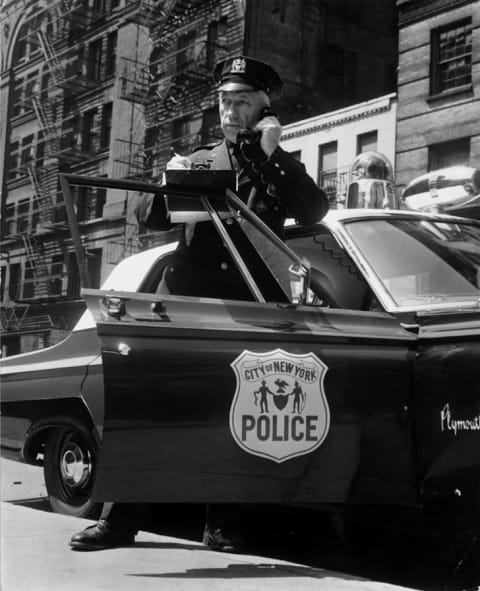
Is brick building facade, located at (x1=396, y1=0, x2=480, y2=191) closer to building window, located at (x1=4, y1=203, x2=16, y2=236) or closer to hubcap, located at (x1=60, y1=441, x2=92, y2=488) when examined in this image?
hubcap, located at (x1=60, y1=441, x2=92, y2=488)

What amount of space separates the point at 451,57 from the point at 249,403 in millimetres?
20238

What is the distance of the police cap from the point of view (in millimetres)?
4371

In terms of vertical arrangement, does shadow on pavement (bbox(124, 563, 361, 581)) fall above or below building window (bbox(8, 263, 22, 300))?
below

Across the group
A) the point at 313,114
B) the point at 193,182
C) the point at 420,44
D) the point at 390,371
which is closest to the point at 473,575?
the point at 390,371

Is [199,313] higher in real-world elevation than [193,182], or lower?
lower

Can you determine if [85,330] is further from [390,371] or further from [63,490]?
[390,371]

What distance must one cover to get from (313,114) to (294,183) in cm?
2487

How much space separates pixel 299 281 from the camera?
3.64 m

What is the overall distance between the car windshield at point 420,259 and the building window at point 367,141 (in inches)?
752

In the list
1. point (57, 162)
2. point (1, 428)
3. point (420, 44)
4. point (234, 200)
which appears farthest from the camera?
point (57, 162)

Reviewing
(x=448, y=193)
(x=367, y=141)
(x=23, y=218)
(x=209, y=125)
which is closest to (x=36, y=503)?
(x=448, y=193)

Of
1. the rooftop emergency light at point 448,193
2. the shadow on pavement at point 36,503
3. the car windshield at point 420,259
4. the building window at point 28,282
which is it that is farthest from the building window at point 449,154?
the car windshield at point 420,259

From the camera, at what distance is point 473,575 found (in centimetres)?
404

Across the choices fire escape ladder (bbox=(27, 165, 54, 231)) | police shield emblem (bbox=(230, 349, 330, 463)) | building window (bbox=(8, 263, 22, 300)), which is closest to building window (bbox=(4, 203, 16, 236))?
building window (bbox=(8, 263, 22, 300))
